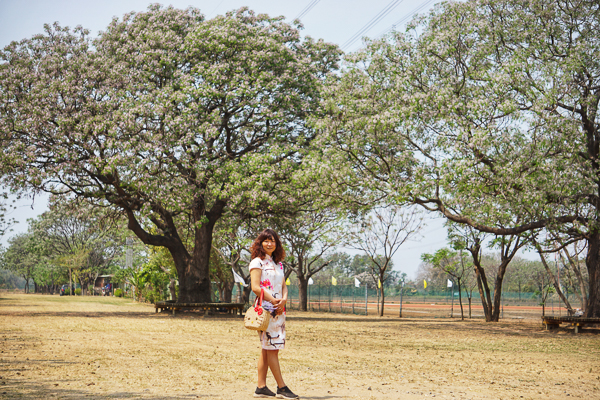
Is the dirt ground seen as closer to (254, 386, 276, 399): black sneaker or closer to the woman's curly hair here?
(254, 386, 276, 399): black sneaker

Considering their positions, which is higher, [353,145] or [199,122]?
[199,122]

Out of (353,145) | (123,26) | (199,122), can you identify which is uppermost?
(123,26)

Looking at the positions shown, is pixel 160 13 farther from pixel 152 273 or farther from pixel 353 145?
pixel 152 273

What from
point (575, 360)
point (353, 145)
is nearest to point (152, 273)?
point (353, 145)

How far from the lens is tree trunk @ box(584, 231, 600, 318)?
17.5m

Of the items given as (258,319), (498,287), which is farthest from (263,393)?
(498,287)

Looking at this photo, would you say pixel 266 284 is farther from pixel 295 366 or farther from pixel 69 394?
pixel 295 366

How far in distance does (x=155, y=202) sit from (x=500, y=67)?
39.4ft

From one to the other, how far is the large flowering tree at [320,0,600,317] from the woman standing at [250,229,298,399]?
10019mm

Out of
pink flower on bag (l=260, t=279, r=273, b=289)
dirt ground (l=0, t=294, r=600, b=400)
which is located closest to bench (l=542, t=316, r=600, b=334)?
dirt ground (l=0, t=294, r=600, b=400)

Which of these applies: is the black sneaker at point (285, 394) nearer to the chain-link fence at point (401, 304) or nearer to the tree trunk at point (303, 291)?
the chain-link fence at point (401, 304)

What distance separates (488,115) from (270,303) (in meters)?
11.5

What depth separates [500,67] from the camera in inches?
619

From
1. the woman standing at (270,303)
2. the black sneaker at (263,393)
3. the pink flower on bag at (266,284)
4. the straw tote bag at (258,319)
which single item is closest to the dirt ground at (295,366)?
the black sneaker at (263,393)
